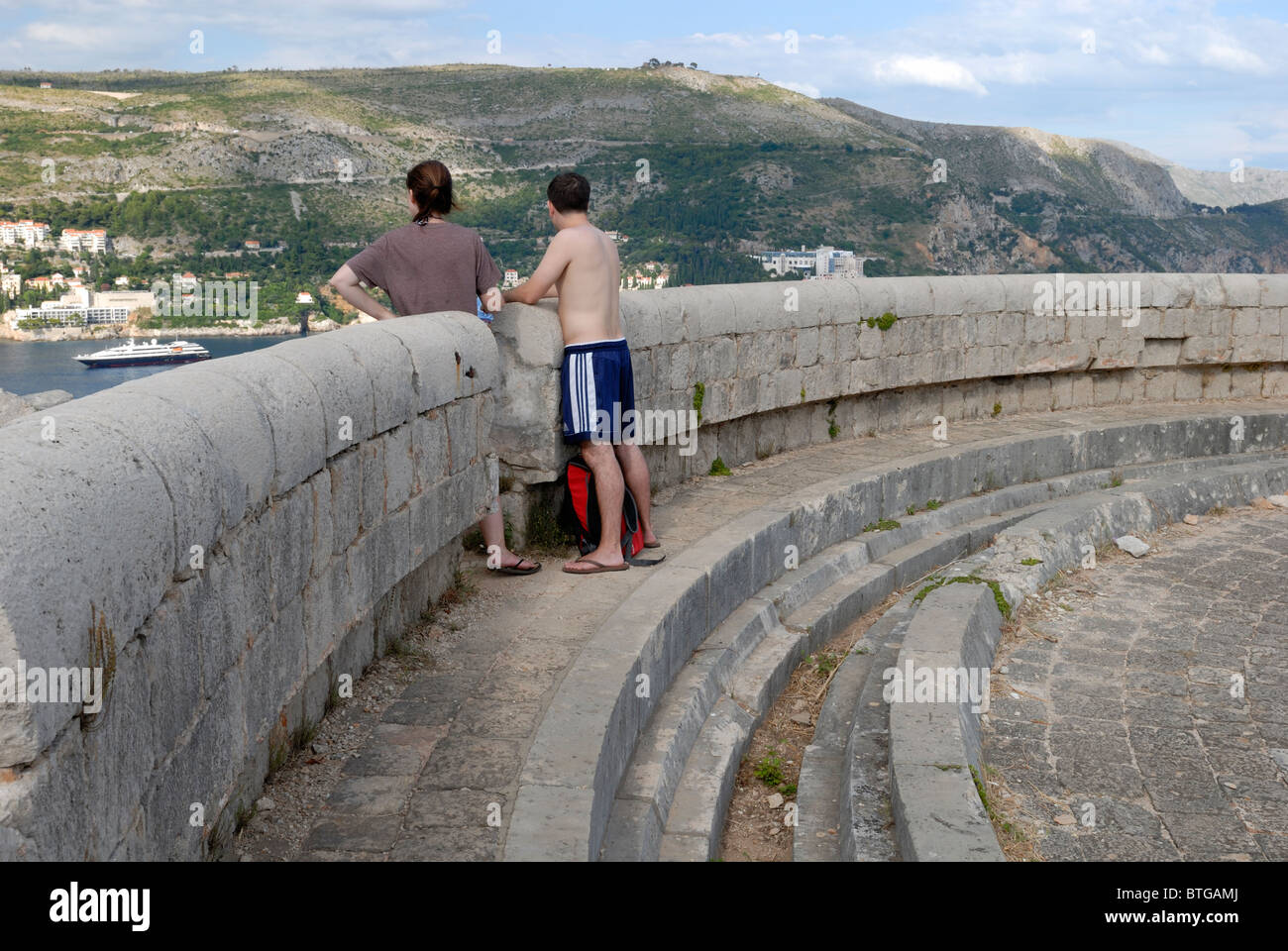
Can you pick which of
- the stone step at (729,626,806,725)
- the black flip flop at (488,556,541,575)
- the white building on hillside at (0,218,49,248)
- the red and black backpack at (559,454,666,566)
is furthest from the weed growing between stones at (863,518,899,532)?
the white building on hillside at (0,218,49,248)

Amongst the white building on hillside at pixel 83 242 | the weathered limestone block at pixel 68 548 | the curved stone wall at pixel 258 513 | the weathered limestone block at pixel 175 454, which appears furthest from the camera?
the white building on hillside at pixel 83 242

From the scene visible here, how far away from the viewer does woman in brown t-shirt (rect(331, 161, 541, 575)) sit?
505 centimetres

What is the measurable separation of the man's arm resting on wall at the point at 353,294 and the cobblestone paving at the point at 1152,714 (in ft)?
10.4

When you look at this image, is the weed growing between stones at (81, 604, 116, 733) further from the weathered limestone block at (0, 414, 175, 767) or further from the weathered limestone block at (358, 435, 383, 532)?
the weathered limestone block at (358, 435, 383, 532)

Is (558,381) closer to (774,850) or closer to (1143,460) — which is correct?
(774,850)

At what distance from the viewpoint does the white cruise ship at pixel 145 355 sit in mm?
6669

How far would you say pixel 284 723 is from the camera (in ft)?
11.1

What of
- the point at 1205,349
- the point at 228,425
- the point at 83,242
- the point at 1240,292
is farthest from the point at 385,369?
the point at 83,242

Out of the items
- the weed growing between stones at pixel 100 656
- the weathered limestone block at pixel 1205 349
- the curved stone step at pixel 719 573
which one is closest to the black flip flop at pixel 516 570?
the curved stone step at pixel 719 573

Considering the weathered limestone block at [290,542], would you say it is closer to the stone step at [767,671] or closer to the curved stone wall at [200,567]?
the curved stone wall at [200,567]

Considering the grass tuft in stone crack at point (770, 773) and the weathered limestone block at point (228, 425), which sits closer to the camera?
the weathered limestone block at point (228, 425)

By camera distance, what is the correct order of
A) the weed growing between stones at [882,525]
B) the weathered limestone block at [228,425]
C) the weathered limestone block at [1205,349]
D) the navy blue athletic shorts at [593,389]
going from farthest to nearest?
the weathered limestone block at [1205,349] < the weed growing between stones at [882,525] < the navy blue athletic shorts at [593,389] < the weathered limestone block at [228,425]

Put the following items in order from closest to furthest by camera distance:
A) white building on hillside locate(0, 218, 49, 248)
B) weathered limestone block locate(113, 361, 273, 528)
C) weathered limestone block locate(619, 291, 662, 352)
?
weathered limestone block locate(113, 361, 273, 528) < weathered limestone block locate(619, 291, 662, 352) < white building on hillside locate(0, 218, 49, 248)
